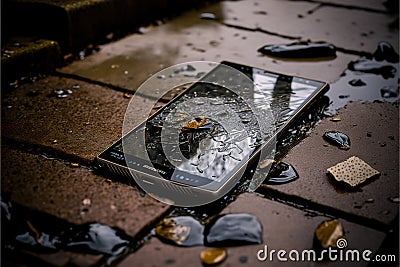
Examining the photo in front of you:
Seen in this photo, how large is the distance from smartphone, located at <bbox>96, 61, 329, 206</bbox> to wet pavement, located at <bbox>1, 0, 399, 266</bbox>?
41mm

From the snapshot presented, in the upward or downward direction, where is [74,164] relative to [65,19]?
downward

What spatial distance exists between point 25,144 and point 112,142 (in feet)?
0.74

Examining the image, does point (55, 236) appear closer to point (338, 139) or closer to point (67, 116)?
point (67, 116)

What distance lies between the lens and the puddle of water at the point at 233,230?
1180 mm

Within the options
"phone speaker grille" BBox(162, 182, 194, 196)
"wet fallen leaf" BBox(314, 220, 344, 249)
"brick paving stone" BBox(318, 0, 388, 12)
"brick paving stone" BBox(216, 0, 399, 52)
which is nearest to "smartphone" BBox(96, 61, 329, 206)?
"phone speaker grille" BBox(162, 182, 194, 196)

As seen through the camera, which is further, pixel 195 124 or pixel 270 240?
pixel 195 124

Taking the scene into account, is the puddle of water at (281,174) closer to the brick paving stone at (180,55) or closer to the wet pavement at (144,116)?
the wet pavement at (144,116)

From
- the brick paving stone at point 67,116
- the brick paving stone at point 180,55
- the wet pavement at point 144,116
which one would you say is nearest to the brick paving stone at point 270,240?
the wet pavement at point 144,116

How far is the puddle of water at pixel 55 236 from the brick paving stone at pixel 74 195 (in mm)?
19

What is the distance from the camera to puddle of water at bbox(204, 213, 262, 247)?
3.87ft

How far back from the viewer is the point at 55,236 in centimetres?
121

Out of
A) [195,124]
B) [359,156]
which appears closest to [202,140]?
[195,124]

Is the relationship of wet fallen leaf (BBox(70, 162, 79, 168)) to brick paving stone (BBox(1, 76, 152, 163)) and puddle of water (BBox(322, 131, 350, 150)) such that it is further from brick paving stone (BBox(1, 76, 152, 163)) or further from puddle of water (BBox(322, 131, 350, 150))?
puddle of water (BBox(322, 131, 350, 150))

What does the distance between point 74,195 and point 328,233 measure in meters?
0.56
